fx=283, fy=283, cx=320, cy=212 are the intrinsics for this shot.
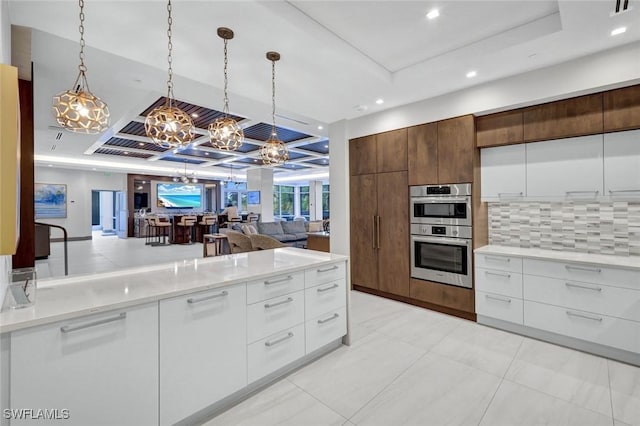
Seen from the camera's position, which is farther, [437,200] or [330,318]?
[437,200]

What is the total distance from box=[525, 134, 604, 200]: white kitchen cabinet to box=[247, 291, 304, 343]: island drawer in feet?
9.33

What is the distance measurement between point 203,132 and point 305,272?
5104 mm

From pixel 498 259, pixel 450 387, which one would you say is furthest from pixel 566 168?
pixel 450 387

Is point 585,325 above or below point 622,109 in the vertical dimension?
below

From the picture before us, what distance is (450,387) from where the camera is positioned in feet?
7.07

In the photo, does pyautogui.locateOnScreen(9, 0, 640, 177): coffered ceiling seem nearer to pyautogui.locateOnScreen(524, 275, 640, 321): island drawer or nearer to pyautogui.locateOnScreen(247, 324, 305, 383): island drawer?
pyautogui.locateOnScreen(524, 275, 640, 321): island drawer

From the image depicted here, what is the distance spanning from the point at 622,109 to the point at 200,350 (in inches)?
159

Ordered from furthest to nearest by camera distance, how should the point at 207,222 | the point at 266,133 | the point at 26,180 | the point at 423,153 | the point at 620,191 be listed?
the point at 207,222
the point at 266,133
the point at 423,153
the point at 620,191
the point at 26,180

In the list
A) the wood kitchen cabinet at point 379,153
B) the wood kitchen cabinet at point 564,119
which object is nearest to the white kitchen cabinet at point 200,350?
the wood kitchen cabinet at point 379,153

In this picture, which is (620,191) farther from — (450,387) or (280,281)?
(280,281)

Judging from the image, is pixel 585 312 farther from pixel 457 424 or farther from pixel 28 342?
pixel 28 342

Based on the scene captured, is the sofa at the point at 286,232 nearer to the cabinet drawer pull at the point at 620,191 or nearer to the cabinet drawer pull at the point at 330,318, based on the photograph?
the cabinet drawer pull at the point at 330,318

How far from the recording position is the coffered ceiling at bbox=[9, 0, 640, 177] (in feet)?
6.98

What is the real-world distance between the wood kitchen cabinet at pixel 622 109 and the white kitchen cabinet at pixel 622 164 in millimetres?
98
